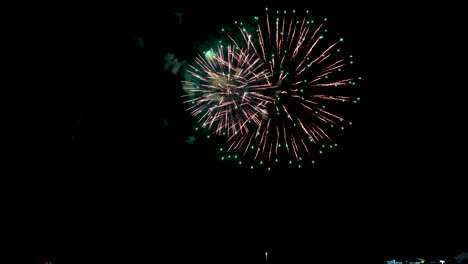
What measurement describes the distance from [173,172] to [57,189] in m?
4.30

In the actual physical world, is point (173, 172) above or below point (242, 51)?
above

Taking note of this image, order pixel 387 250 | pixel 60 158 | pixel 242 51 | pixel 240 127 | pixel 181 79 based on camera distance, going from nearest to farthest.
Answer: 1. pixel 242 51
2. pixel 240 127
3. pixel 181 79
4. pixel 60 158
5. pixel 387 250

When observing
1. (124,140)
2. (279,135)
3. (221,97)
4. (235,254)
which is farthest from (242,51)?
(235,254)

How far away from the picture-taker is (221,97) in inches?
372

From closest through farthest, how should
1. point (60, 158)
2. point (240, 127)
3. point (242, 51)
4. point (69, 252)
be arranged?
point (242, 51)
point (240, 127)
point (60, 158)
point (69, 252)

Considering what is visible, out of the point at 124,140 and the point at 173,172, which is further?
the point at 173,172

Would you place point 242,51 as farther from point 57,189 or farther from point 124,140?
point 57,189

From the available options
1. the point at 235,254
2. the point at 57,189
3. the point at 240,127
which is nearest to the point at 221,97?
the point at 240,127

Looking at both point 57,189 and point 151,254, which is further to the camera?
point 151,254

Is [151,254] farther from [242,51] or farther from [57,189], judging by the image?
[242,51]

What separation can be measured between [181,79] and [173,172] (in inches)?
214

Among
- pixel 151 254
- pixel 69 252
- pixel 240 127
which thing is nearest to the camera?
pixel 240 127

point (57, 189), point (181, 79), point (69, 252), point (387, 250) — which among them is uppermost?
point (181, 79)

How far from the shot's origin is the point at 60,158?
1120 centimetres
